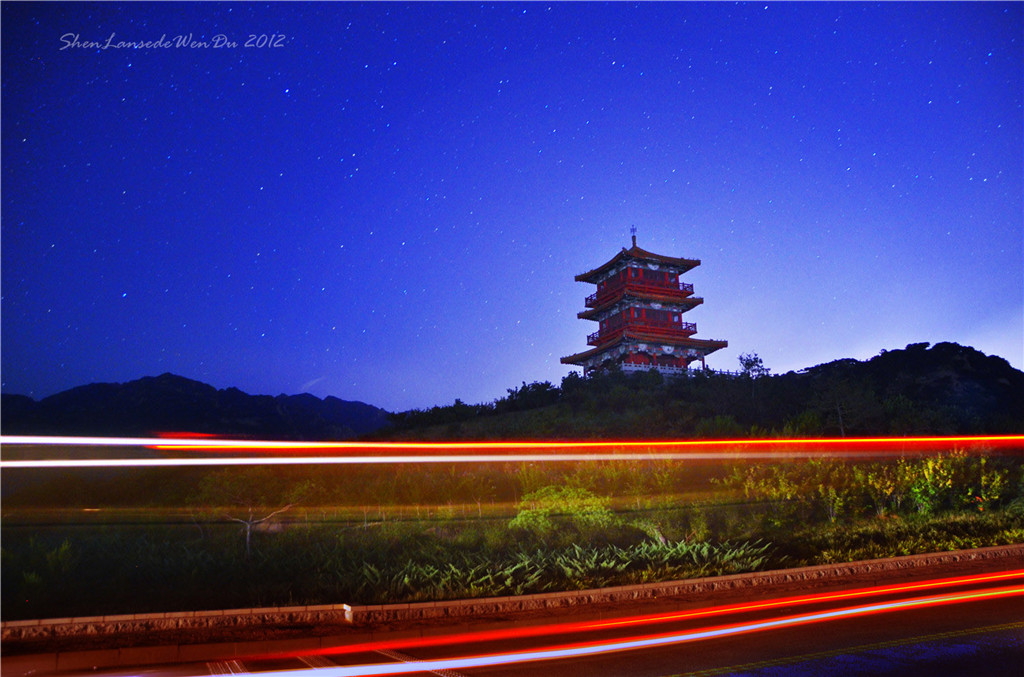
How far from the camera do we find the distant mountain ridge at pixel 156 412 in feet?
87.4

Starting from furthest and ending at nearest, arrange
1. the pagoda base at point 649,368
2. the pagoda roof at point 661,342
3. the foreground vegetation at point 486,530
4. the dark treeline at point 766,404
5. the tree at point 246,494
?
1. the pagoda roof at point 661,342
2. the pagoda base at point 649,368
3. the dark treeline at point 766,404
4. the tree at point 246,494
5. the foreground vegetation at point 486,530

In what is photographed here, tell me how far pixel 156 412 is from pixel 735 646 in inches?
1146

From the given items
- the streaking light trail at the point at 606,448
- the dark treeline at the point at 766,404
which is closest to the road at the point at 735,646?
the streaking light trail at the point at 606,448

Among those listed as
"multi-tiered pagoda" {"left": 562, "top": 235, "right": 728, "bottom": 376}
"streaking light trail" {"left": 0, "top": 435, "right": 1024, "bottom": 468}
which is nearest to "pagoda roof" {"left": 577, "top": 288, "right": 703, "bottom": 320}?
"multi-tiered pagoda" {"left": 562, "top": 235, "right": 728, "bottom": 376}

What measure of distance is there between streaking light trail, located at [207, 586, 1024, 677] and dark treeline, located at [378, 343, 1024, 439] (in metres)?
13.1

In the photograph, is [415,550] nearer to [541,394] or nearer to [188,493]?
[188,493]

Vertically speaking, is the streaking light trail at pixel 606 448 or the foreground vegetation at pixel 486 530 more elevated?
the streaking light trail at pixel 606 448

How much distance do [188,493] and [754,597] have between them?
40.1 ft

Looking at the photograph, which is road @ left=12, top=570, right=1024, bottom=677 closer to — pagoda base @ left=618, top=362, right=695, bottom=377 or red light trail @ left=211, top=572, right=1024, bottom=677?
red light trail @ left=211, top=572, right=1024, bottom=677

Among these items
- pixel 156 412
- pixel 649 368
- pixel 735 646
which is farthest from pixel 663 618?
pixel 649 368

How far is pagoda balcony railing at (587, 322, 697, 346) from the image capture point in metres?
50.8

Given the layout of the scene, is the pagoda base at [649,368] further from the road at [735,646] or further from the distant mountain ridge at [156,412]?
the road at [735,646]

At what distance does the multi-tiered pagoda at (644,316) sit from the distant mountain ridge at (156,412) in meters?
23.7

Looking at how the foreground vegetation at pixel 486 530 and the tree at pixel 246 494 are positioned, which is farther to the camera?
the tree at pixel 246 494
